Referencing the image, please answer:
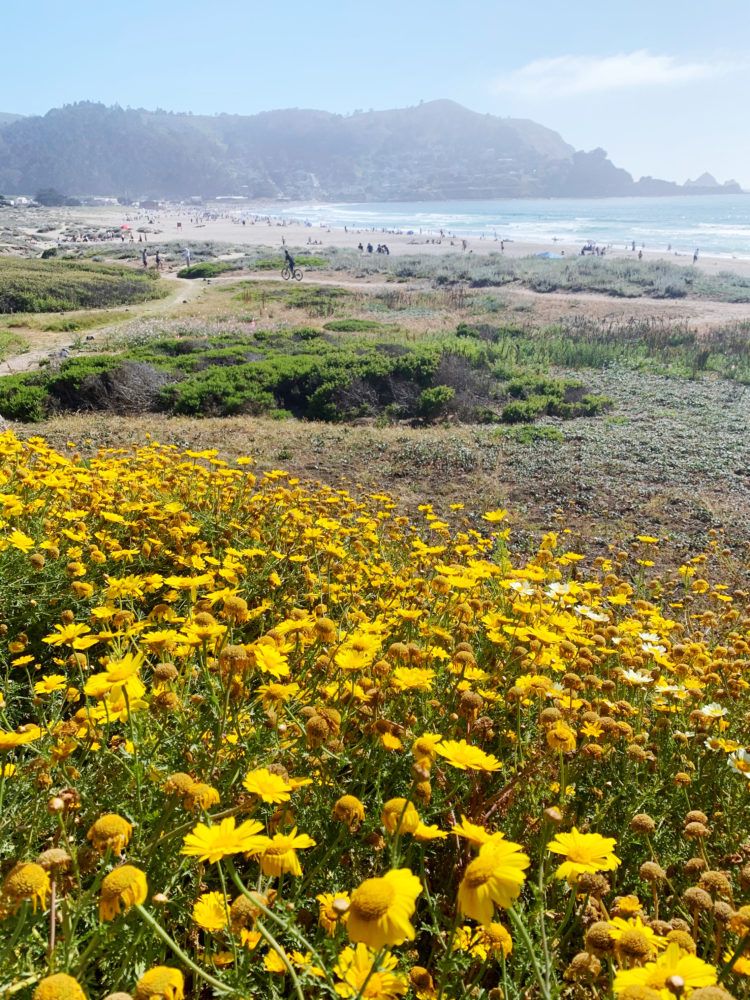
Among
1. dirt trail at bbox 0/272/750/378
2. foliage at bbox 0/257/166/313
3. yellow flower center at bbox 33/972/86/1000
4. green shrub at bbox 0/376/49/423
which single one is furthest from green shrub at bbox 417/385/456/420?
foliage at bbox 0/257/166/313

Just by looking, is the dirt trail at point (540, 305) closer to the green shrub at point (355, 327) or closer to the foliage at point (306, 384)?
the foliage at point (306, 384)

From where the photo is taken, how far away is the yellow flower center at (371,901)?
3.53 feet

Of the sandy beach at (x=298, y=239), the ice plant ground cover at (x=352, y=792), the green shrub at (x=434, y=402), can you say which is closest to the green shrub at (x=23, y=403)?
the green shrub at (x=434, y=402)

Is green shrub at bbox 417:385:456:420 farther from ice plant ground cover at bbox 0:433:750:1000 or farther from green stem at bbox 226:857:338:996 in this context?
green stem at bbox 226:857:338:996

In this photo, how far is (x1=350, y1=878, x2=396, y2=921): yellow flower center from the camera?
108 centimetres

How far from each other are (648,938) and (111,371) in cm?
1385

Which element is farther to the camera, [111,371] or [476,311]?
[476,311]

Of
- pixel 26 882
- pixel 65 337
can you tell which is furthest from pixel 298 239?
pixel 26 882

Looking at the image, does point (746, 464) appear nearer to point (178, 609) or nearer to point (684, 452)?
point (684, 452)

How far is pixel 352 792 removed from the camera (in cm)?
219

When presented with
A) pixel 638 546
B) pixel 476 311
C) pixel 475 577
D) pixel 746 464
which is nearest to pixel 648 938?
pixel 475 577

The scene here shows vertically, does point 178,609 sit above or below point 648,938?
below

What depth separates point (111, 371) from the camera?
44.3 ft

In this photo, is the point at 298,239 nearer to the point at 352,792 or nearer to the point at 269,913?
the point at 352,792
